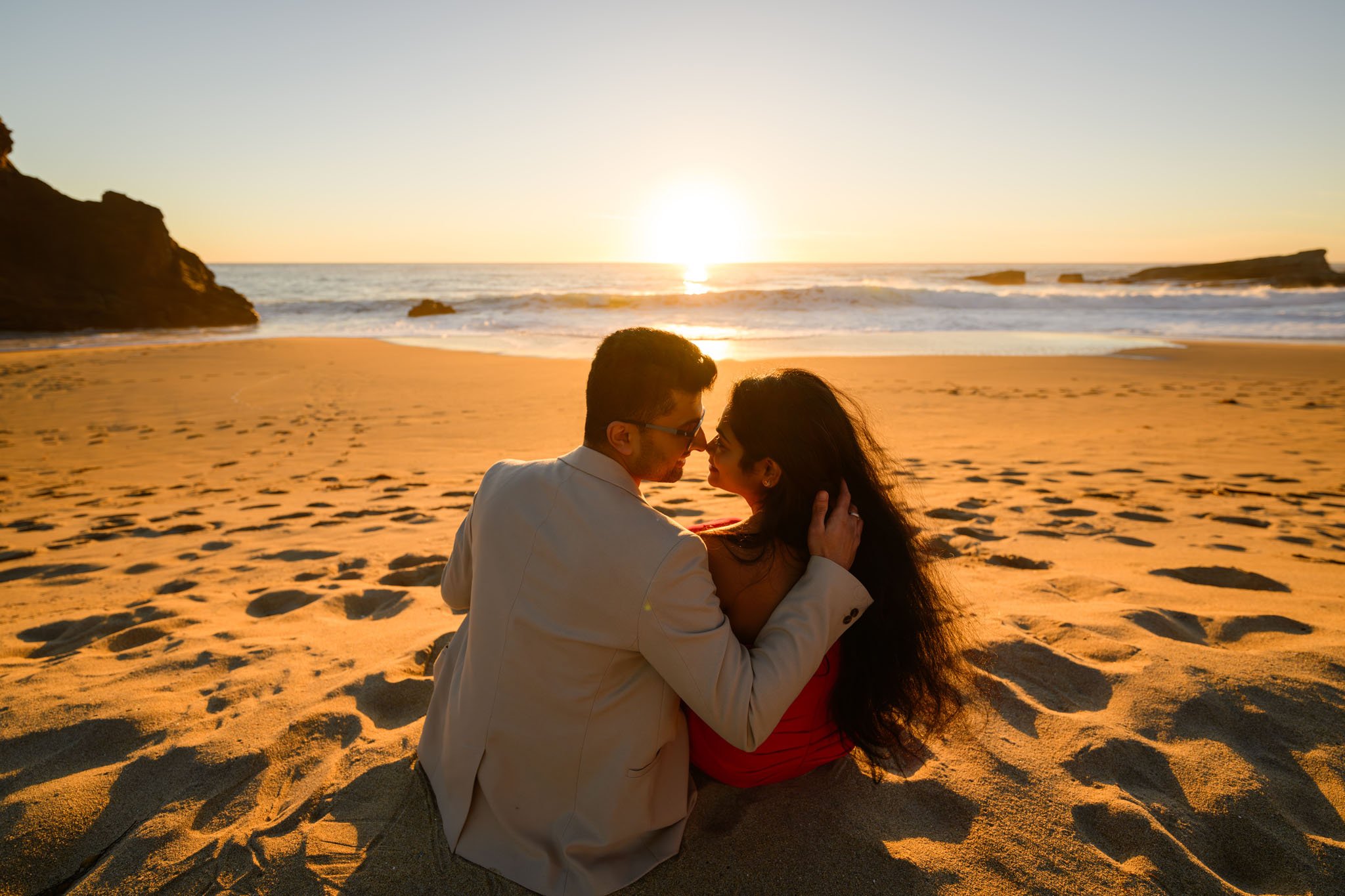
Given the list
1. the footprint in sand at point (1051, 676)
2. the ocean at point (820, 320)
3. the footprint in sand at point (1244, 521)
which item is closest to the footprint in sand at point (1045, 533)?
the footprint in sand at point (1244, 521)

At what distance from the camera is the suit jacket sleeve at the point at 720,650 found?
5.12 feet

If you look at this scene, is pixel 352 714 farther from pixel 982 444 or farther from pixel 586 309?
pixel 586 309

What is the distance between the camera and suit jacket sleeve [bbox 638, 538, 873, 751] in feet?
5.12

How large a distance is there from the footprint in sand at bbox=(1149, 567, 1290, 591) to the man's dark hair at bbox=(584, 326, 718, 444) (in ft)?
10.9

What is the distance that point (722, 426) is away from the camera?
202 centimetres

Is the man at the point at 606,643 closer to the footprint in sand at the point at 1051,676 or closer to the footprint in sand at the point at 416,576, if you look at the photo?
the footprint in sand at the point at 1051,676

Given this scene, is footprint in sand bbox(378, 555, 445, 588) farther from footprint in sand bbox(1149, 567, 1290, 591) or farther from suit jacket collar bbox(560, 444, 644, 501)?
footprint in sand bbox(1149, 567, 1290, 591)

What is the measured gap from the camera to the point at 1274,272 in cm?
4344

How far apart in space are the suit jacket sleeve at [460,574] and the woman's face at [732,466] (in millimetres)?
709

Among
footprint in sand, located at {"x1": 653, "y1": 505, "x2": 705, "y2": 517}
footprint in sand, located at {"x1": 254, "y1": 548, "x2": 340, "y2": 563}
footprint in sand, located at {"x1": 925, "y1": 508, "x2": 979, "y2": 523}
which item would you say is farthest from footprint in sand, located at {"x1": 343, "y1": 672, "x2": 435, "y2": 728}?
footprint in sand, located at {"x1": 925, "y1": 508, "x2": 979, "y2": 523}

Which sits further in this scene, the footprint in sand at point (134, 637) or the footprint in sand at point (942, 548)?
the footprint in sand at point (942, 548)

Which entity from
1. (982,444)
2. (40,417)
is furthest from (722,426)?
(40,417)

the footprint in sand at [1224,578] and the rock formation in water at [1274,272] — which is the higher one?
the rock formation in water at [1274,272]

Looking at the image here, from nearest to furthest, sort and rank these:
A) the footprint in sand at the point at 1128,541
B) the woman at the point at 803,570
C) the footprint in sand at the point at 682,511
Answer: the woman at the point at 803,570
the footprint in sand at the point at 1128,541
the footprint in sand at the point at 682,511
